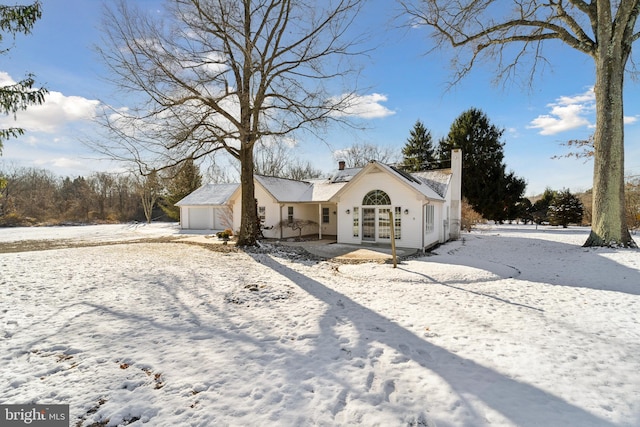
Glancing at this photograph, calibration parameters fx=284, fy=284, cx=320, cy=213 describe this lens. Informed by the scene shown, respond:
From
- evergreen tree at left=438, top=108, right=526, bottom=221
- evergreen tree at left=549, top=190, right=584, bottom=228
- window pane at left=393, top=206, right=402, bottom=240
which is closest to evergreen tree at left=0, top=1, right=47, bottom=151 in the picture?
window pane at left=393, top=206, right=402, bottom=240

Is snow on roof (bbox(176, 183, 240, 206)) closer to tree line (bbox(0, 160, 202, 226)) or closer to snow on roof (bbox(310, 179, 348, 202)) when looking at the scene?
tree line (bbox(0, 160, 202, 226))

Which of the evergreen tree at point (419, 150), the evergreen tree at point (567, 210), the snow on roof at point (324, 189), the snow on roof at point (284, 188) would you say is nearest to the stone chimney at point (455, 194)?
the snow on roof at point (324, 189)

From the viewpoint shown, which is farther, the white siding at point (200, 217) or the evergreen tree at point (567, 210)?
the white siding at point (200, 217)

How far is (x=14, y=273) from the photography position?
7.82 meters

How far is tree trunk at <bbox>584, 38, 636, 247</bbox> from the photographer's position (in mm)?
11344

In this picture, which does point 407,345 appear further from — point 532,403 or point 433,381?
point 532,403

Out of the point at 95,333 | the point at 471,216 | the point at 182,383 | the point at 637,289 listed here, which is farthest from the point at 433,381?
the point at 471,216

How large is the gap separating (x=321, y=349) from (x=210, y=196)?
80.7 feet

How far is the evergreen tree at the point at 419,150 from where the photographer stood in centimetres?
3316

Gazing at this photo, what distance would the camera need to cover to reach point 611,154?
11.4m

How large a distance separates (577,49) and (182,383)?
1837 centimetres

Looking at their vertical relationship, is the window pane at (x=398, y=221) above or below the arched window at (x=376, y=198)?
below

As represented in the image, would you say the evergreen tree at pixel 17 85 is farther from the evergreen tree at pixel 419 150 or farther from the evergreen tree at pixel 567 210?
the evergreen tree at pixel 567 210

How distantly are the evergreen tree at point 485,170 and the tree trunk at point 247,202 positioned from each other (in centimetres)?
2289
